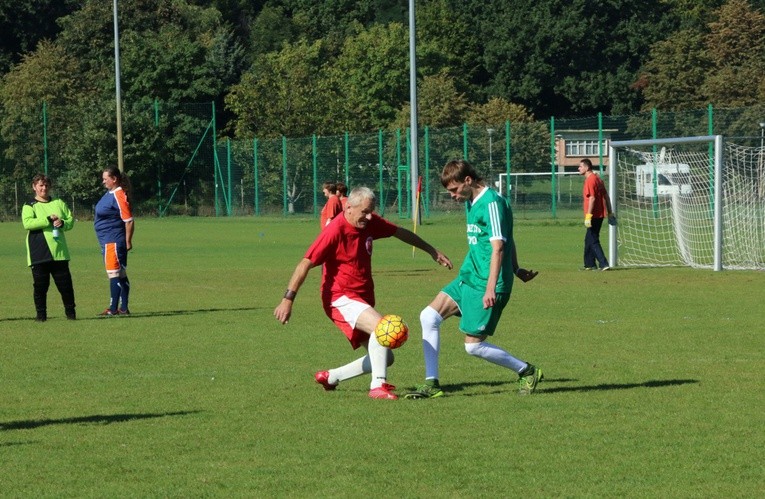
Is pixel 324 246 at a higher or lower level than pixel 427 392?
higher

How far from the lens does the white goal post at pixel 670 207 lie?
2416cm

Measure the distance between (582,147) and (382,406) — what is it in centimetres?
4235

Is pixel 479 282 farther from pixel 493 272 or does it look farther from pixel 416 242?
pixel 416 242

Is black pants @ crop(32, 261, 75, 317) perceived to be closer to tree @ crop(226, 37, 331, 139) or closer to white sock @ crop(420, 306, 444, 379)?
white sock @ crop(420, 306, 444, 379)

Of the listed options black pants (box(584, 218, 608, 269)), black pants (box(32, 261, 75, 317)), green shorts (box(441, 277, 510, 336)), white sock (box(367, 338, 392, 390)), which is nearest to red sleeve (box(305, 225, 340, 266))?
white sock (box(367, 338, 392, 390))

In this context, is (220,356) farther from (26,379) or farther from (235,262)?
(235,262)

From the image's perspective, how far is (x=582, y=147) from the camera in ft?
166

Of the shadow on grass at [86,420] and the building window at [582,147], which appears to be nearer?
the shadow on grass at [86,420]

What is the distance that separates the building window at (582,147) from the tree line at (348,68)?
58.5ft

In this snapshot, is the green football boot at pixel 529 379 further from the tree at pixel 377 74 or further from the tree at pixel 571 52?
the tree at pixel 571 52

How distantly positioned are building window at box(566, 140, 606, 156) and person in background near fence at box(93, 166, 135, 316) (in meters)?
32.9

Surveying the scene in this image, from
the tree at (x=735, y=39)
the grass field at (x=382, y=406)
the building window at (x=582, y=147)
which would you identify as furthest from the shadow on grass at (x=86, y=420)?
the tree at (x=735, y=39)

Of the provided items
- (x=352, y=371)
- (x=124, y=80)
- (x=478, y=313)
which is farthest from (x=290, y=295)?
(x=124, y=80)

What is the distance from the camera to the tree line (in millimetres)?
59656
